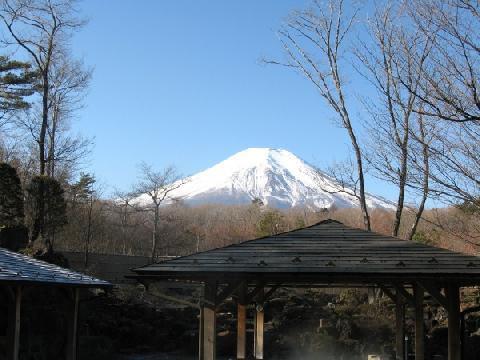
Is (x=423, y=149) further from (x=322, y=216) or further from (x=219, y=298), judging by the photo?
(x=322, y=216)

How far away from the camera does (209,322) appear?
9367 mm

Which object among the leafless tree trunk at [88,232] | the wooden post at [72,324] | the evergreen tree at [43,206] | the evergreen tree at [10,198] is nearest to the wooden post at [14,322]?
the wooden post at [72,324]

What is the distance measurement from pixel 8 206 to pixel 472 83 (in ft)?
59.0

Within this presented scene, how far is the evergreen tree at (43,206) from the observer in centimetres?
2380

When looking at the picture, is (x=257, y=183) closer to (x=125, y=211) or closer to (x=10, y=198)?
(x=125, y=211)

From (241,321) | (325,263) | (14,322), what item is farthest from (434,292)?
(14,322)

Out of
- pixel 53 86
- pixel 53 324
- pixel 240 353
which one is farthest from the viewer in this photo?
pixel 53 86

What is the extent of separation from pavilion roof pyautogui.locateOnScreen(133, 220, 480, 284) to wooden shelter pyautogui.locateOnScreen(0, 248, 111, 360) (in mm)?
3037

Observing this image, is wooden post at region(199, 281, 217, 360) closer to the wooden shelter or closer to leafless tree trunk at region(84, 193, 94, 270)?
the wooden shelter

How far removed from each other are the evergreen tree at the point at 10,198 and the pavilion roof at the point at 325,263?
14.0 meters

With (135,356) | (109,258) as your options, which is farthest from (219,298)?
(109,258)

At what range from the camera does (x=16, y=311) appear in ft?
37.9

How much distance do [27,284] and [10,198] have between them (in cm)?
1174

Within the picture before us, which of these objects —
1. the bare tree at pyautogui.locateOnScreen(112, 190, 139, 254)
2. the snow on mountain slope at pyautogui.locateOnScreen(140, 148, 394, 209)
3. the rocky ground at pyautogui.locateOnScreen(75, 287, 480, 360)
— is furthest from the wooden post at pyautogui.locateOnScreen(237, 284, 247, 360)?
the snow on mountain slope at pyautogui.locateOnScreen(140, 148, 394, 209)
